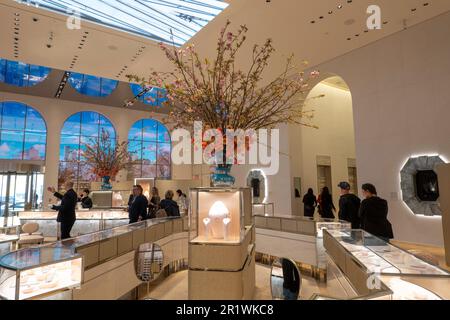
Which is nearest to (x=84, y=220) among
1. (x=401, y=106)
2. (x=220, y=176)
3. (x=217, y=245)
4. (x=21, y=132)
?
(x=220, y=176)

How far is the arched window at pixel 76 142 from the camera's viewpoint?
15266 mm

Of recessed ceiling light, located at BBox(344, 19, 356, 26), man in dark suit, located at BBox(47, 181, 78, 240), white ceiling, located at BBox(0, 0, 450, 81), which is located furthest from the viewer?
recessed ceiling light, located at BBox(344, 19, 356, 26)

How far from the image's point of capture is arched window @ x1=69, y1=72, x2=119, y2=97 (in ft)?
51.8

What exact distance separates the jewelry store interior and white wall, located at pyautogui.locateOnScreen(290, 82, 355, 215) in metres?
0.09

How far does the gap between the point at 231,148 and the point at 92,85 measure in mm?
15960

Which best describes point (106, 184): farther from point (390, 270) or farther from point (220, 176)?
point (390, 270)

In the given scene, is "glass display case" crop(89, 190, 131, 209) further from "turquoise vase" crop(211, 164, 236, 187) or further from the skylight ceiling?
"turquoise vase" crop(211, 164, 236, 187)

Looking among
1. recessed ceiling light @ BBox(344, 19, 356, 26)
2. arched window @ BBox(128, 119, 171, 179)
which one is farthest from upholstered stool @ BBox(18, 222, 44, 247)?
arched window @ BBox(128, 119, 171, 179)

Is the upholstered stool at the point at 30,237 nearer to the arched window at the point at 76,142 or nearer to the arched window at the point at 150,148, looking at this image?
the arched window at the point at 76,142

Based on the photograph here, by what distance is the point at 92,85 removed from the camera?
1633 cm

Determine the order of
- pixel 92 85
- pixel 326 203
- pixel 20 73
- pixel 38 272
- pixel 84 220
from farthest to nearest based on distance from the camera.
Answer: pixel 92 85 < pixel 20 73 < pixel 326 203 < pixel 84 220 < pixel 38 272

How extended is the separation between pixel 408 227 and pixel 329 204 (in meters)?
2.18

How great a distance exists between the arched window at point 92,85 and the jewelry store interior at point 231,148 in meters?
0.08
